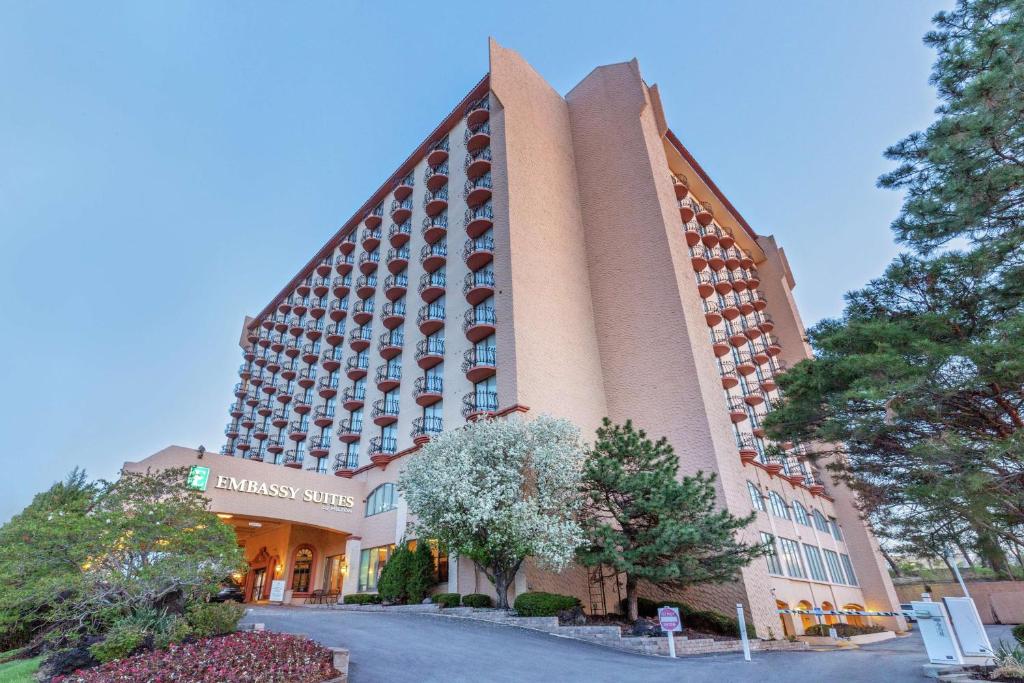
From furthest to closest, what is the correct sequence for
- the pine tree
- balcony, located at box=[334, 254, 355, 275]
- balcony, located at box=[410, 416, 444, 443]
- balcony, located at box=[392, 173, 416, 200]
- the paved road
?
balcony, located at box=[334, 254, 355, 275] < balcony, located at box=[392, 173, 416, 200] < balcony, located at box=[410, 416, 444, 443] < the pine tree < the paved road

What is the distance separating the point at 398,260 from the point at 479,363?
1247 centimetres

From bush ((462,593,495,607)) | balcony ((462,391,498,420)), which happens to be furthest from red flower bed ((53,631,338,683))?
balcony ((462,391,498,420))

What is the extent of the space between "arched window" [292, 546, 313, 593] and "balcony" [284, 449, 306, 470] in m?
7.08

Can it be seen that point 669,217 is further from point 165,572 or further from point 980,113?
point 165,572

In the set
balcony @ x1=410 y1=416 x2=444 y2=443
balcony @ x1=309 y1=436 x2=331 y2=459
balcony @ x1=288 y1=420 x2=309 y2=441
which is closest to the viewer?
balcony @ x1=410 y1=416 x2=444 y2=443

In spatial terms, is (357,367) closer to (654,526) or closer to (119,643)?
(654,526)

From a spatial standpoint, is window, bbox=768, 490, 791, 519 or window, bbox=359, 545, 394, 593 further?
window, bbox=768, 490, 791, 519

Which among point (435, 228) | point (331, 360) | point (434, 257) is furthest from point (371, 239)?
point (434, 257)

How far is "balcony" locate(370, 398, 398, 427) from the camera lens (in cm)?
2927

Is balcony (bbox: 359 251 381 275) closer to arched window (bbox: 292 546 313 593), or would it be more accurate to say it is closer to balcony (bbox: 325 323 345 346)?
balcony (bbox: 325 323 345 346)

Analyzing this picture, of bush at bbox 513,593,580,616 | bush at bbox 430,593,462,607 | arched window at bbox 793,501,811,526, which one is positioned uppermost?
arched window at bbox 793,501,811,526

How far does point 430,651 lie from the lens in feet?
39.2

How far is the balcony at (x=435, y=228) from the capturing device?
1239 inches

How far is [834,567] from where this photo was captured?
33.2m
